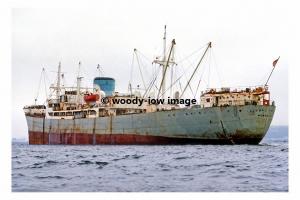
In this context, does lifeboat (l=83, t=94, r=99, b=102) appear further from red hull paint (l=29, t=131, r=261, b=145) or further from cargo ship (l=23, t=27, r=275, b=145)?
red hull paint (l=29, t=131, r=261, b=145)

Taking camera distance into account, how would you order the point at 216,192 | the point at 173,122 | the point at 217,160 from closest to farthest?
the point at 216,192
the point at 217,160
the point at 173,122

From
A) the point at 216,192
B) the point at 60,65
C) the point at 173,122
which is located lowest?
the point at 216,192

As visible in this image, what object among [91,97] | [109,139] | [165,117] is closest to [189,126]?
[165,117]

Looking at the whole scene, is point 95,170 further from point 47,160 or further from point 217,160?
point 217,160

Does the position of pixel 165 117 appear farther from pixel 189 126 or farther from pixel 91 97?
pixel 91 97

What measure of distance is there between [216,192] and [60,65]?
857 centimetres

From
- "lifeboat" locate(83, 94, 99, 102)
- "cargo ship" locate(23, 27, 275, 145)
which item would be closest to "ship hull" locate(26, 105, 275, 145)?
"cargo ship" locate(23, 27, 275, 145)

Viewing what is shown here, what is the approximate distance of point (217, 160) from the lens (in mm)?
19500

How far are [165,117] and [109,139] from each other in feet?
15.7

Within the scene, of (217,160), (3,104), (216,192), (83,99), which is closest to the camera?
(216,192)

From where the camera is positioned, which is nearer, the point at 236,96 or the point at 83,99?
the point at 236,96

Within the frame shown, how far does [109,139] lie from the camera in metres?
32.4

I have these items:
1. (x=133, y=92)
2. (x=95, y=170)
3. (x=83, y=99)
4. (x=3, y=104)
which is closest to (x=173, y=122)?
(x=133, y=92)

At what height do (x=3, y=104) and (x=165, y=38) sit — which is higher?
(x=165, y=38)
